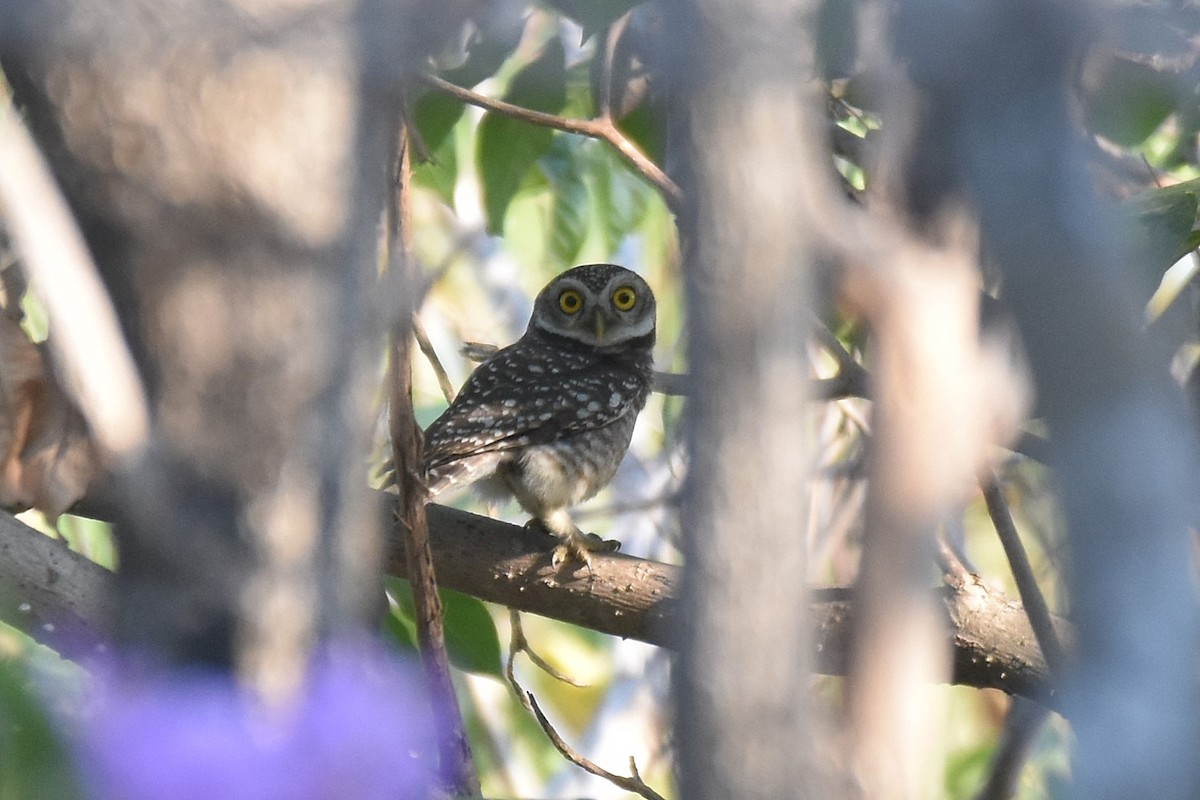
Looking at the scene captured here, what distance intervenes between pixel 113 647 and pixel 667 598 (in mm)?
1279

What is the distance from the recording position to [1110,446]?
0.79 m

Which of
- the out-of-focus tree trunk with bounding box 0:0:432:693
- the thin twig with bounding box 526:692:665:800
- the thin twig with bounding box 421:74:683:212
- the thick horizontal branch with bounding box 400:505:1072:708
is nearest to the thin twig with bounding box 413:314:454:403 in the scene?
the thick horizontal branch with bounding box 400:505:1072:708

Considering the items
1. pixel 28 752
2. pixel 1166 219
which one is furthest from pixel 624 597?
pixel 28 752

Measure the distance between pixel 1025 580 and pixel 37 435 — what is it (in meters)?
1.37

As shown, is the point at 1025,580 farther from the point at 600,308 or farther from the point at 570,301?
the point at 570,301

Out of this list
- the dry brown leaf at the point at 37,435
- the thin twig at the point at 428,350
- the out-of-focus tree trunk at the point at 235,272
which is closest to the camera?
the out-of-focus tree trunk at the point at 235,272

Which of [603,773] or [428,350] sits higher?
[428,350]

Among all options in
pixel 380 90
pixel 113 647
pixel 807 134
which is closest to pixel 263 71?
pixel 380 90

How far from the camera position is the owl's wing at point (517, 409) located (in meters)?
3.62

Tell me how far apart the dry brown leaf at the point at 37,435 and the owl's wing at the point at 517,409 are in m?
1.53

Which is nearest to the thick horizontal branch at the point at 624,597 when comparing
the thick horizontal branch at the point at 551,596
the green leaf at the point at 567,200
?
the thick horizontal branch at the point at 551,596

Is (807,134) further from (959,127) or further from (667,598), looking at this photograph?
(667,598)

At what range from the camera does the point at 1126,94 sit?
2.22 meters

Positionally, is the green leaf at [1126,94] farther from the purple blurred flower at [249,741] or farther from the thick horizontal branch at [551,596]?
the purple blurred flower at [249,741]
